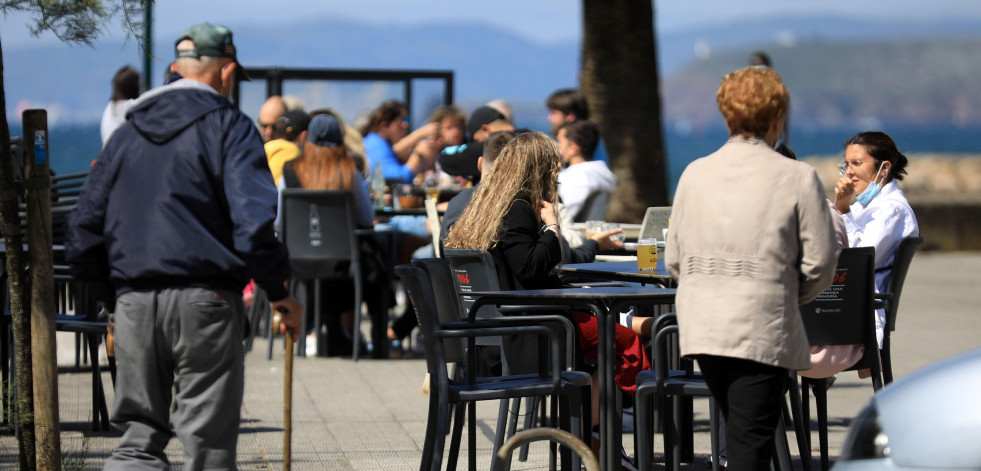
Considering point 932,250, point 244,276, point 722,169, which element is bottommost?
point 932,250

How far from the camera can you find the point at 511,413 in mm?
5906

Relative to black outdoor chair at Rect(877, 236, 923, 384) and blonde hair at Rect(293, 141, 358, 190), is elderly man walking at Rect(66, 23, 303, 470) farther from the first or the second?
blonde hair at Rect(293, 141, 358, 190)

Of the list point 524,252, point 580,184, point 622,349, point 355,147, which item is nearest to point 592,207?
point 580,184

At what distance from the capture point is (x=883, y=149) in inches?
241

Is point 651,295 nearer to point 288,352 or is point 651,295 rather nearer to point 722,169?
point 722,169

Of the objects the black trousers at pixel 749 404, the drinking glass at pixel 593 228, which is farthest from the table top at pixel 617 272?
the black trousers at pixel 749 404

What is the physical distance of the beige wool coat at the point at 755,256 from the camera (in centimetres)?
391

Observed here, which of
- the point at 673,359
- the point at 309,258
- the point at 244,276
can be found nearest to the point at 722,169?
the point at 244,276

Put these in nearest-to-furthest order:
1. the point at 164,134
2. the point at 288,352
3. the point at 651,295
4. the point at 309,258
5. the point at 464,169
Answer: the point at 164,134 → the point at 288,352 → the point at 651,295 → the point at 464,169 → the point at 309,258

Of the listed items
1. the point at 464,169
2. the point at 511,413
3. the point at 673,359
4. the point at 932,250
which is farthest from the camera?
the point at 932,250

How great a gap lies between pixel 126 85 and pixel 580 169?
3902mm

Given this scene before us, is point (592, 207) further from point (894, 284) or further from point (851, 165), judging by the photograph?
point (894, 284)

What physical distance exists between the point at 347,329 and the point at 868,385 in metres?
4.15

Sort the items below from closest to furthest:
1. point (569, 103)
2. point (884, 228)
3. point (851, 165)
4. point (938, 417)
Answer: point (938, 417), point (884, 228), point (851, 165), point (569, 103)
